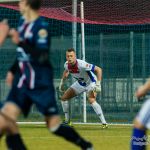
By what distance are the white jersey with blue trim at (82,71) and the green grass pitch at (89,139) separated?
3.94 ft

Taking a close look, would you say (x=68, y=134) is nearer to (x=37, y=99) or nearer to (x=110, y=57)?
(x=37, y=99)

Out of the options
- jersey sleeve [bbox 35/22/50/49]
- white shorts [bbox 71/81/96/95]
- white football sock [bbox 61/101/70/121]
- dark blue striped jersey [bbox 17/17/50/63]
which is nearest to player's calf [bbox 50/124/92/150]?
dark blue striped jersey [bbox 17/17/50/63]

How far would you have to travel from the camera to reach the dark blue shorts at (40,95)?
27.0ft

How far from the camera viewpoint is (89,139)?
1378 cm

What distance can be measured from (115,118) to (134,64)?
1.68 m

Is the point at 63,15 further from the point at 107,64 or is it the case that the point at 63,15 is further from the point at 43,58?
the point at 43,58

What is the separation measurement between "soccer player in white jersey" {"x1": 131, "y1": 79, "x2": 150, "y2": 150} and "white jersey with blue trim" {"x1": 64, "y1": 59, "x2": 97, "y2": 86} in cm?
826

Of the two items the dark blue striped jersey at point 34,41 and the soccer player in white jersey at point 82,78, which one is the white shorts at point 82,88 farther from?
the dark blue striped jersey at point 34,41

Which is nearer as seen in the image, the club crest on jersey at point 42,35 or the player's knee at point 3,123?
the player's knee at point 3,123

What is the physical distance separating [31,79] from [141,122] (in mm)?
1433

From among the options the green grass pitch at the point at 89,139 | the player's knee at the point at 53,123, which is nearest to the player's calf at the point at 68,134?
the player's knee at the point at 53,123

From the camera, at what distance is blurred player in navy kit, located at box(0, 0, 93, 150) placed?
8.24 meters

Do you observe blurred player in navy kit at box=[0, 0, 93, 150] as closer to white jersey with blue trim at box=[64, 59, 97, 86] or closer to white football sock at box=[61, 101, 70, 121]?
white jersey with blue trim at box=[64, 59, 97, 86]

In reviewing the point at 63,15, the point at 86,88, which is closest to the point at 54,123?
the point at 86,88
